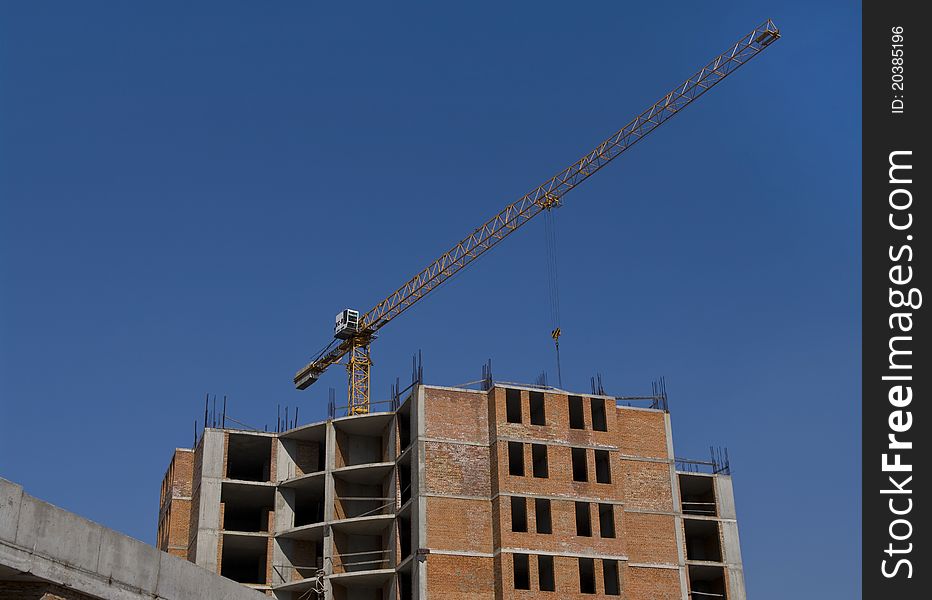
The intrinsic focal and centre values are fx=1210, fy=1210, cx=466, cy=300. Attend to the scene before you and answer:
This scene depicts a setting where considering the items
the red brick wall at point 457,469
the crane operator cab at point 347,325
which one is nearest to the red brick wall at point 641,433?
the red brick wall at point 457,469

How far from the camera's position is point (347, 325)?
307 ft

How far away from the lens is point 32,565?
23266 mm

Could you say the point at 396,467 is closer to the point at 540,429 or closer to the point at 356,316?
the point at 540,429

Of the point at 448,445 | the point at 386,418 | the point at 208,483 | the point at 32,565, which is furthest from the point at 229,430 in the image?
the point at 32,565

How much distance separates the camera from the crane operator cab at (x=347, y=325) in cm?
9369

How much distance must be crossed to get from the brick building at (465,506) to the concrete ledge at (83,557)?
33.9 meters

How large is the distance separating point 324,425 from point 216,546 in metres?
8.92

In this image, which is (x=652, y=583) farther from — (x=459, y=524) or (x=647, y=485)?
(x=459, y=524)

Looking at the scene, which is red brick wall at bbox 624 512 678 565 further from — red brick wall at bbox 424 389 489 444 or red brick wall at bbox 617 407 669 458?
red brick wall at bbox 424 389 489 444

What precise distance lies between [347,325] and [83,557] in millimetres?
69340

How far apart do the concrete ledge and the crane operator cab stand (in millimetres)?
66355

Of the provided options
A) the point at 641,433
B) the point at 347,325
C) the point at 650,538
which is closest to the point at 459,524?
the point at 650,538

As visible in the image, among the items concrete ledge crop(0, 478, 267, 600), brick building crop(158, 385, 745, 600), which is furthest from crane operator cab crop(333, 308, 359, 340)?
concrete ledge crop(0, 478, 267, 600)

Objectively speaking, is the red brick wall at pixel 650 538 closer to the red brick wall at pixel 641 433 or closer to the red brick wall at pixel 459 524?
the red brick wall at pixel 641 433
